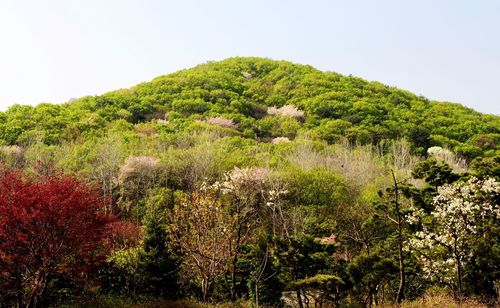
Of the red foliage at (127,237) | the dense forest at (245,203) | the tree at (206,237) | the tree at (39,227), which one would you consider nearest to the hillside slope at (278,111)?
the dense forest at (245,203)

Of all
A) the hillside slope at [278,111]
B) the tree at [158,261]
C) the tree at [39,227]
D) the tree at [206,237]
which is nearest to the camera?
the tree at [39,227]

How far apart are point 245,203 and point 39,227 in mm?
12220

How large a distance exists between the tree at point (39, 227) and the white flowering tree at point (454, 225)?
13080mm

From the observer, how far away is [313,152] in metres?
44.9

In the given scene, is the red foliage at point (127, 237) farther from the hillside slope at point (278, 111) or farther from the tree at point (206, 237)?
the hillside slope at point (278, 111)

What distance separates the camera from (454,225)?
688 inches

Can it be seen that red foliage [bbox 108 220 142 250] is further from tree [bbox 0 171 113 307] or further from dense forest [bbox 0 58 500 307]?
tree [bbox 0 171 113 307]

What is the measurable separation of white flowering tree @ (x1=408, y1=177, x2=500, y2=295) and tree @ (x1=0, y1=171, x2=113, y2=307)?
515 inches

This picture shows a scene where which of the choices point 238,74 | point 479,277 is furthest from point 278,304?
point 238,74

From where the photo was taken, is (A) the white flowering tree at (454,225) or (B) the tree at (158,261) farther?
(B) the tree at (158,261)

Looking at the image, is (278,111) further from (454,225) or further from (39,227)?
(39,227)

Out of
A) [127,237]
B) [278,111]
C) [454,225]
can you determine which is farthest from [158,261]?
[278,111]

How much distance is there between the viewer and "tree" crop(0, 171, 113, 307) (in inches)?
636

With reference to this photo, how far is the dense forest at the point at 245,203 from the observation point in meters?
18.0
